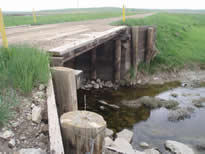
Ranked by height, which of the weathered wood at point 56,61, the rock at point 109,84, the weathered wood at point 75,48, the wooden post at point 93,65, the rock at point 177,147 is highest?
the weathered wood at point 75,48

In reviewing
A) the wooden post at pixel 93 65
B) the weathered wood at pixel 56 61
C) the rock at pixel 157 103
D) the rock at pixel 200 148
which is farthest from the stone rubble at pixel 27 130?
the wooden post at pixel 93 65

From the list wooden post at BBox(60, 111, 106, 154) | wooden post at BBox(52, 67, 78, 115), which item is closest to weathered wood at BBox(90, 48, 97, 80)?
wooden post at BBox(52, 67, 78, 115)

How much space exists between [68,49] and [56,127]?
2.87 meters

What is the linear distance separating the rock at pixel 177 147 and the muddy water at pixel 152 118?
0.69ft

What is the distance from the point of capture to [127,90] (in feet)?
36.7

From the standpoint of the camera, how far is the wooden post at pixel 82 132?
255 centimetres

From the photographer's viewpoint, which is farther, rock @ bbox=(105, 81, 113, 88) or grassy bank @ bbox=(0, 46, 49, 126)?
rock @ bbox=(105, 81, 113, 88)

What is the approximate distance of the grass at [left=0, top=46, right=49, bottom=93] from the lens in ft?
10.8

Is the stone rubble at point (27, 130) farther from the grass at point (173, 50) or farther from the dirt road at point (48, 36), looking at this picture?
the grass at point (173, 50)

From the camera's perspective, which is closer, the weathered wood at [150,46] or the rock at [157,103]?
the rock at [157,103]

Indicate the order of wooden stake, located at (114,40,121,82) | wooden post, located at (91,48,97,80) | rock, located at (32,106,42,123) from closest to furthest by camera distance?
rock, located at (32,106,42,123) < wooden stake, located at (114,40,121,82) < wooden post, located at (91,48,97,80)

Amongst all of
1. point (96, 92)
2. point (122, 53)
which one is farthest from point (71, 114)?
point (122, 53)

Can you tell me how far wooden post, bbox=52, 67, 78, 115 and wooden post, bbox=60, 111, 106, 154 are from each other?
0.96m

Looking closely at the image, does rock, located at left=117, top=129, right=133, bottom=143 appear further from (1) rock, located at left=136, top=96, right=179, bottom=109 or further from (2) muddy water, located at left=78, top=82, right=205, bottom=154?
(1) rock, located at left=136, top=96, right=179, bottom=109
